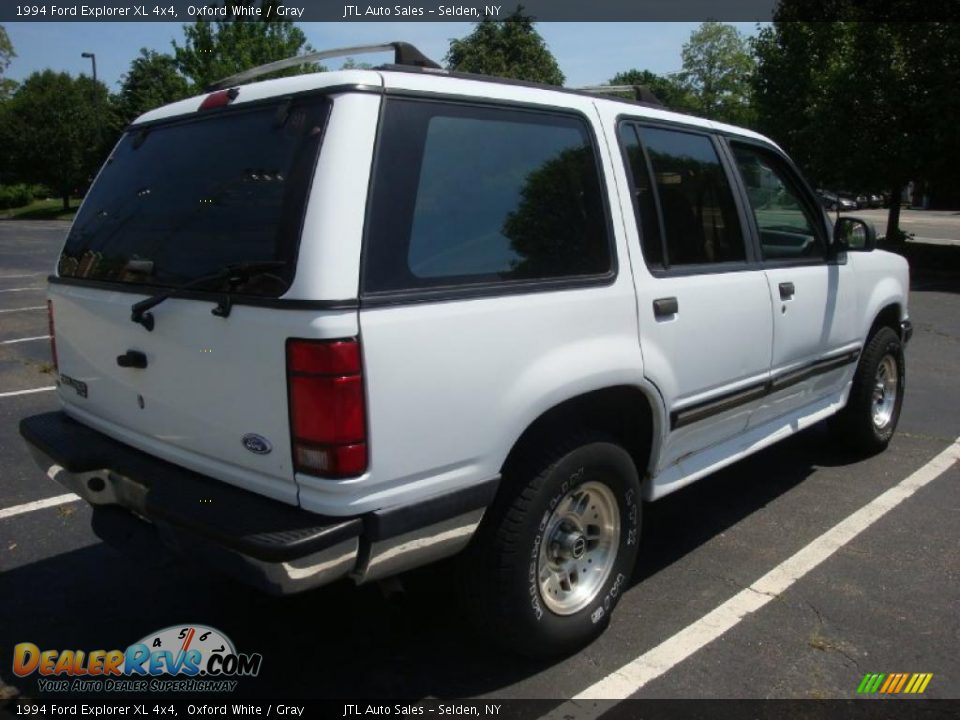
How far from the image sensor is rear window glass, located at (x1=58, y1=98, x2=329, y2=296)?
2.38 m

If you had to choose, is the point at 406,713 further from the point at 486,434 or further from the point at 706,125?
the point at 706,125

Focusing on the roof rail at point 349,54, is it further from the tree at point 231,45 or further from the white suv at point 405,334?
the tree at point 231,45

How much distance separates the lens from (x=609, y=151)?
3.11m

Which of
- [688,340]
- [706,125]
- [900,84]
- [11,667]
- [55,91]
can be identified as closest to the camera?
[11,667]

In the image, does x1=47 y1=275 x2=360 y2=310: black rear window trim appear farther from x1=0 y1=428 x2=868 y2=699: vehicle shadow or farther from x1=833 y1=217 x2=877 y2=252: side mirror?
x1=833 y1=217 x2=877 y2=252: side mirror

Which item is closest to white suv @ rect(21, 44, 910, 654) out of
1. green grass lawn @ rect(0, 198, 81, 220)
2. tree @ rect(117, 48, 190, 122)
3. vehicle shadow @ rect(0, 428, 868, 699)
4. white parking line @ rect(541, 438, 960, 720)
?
white parking line @ rect(541, 438, 960, 720)

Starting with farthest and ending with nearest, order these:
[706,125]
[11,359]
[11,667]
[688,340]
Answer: [11,359]
[706,125]
[688,340]
[11,667]

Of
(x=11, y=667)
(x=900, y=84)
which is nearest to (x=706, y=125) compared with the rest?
(x=11, y=667)

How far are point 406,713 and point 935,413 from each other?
17.6ft

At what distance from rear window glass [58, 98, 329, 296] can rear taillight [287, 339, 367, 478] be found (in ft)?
0.81

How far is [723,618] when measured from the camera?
3.32m

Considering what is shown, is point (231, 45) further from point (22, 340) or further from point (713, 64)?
point (713, 64)

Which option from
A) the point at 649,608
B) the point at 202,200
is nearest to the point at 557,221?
the point at 202,200

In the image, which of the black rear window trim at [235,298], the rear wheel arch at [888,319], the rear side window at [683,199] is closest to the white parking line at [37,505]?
the black rear window trim at [235,298]
